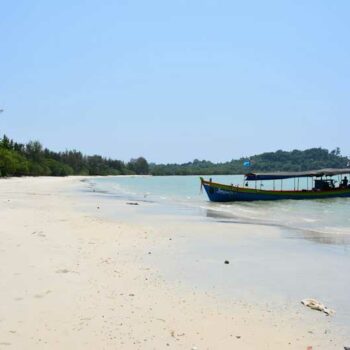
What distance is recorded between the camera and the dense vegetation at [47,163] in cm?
8544

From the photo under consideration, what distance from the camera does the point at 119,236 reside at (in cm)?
1438

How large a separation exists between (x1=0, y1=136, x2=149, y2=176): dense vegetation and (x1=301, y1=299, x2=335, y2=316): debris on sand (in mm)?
77738

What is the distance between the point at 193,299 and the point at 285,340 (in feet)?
6.49

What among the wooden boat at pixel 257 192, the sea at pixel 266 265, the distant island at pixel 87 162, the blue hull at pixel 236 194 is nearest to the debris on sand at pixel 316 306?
the sea at pixel 266 265

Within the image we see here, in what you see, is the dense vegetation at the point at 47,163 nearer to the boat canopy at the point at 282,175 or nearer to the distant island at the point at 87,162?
the distant island at the point at 87,162

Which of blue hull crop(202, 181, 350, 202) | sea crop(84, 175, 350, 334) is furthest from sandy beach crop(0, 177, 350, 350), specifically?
blue hull crop(202, 181, 350, 202)

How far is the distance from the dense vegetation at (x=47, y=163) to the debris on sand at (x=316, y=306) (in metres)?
77.7

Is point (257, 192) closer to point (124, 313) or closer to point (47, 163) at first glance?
point (124, 313)

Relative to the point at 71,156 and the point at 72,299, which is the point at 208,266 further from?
the point at 71,156

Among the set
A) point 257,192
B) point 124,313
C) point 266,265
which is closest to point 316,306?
point 124,313

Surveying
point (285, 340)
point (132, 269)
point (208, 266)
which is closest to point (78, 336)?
point (285, 340)

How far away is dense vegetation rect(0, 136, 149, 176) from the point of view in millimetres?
85438

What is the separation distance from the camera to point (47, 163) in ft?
406

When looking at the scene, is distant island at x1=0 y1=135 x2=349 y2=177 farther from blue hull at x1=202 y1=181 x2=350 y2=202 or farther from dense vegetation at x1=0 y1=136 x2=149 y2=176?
blue hull at x1=202 y1=181 x2=350 y2=202
